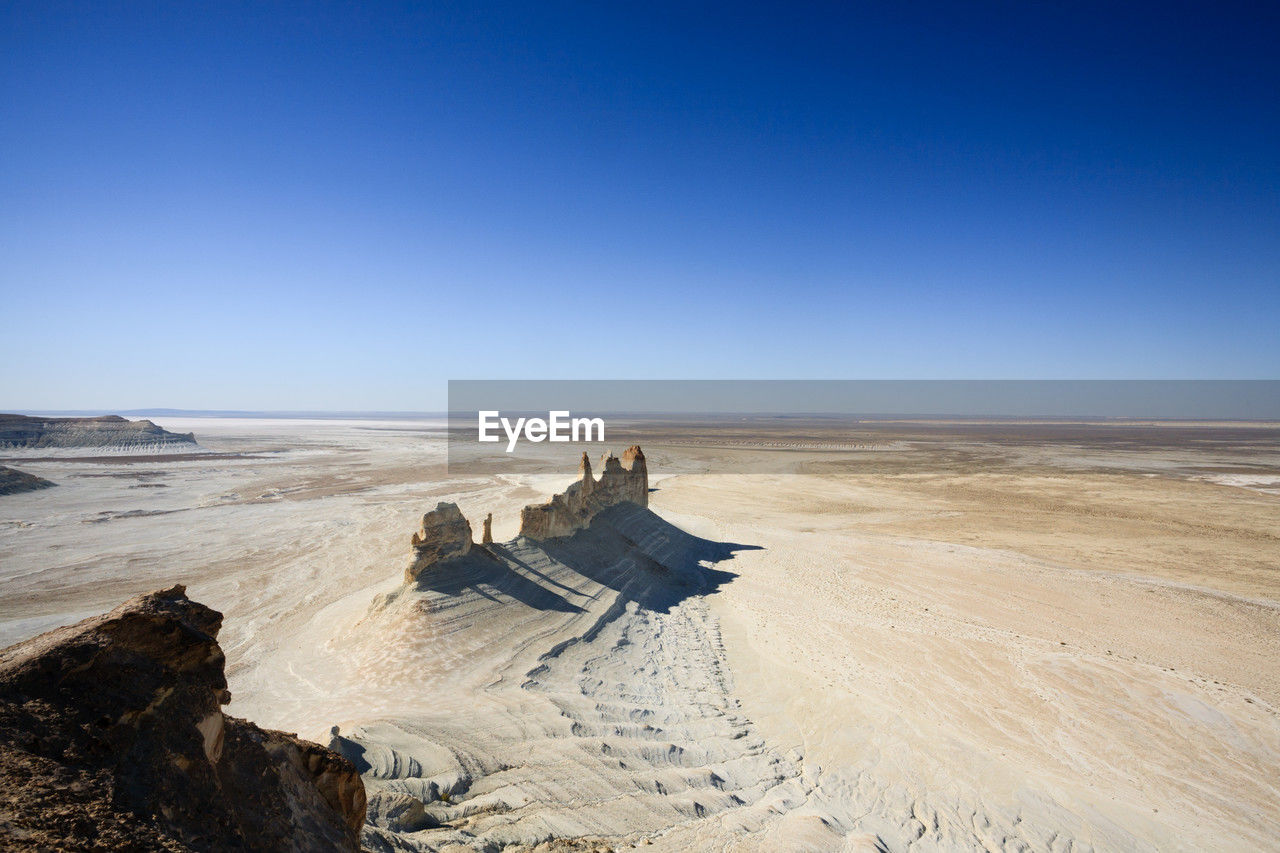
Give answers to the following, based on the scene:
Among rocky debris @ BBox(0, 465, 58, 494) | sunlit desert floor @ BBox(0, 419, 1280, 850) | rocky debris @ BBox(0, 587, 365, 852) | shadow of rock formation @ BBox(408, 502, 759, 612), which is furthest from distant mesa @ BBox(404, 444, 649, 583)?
rocky debris @ BBox(0, 465, 58, 494)

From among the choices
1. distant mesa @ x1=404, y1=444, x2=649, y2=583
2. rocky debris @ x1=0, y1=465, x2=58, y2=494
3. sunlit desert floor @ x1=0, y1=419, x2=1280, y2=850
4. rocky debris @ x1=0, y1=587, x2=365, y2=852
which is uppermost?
rocky debris @ x1=0, y1=587, x2=365, y2=852

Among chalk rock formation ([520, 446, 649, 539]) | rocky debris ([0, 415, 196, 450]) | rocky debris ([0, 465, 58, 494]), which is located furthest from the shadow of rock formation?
rocky debris ([0, 415, 196, 450])

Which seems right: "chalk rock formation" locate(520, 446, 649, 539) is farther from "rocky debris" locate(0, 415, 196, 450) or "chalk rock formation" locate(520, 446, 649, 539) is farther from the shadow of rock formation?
"rocky debris" locate(0, 415, 196, 450)

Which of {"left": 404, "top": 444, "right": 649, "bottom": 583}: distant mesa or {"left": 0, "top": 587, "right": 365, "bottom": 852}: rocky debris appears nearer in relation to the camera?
{"left": 0, "top": 587, "right": 365, "bottom": 852}: rocky debris

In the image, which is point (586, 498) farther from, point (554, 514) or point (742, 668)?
point (742, 668)

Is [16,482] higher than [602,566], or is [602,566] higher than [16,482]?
[16,482]

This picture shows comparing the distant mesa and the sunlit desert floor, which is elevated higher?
the distant mesa

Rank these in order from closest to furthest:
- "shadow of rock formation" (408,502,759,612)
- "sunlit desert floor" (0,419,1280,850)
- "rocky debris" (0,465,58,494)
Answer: "sunlit desert floor" (0,419,1280,850) → "shadow of rock formation" (408,502,759,612) → "rocky debris" (0,465,58,494)

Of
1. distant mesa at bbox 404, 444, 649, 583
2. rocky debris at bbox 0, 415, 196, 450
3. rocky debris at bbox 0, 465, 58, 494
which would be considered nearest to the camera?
distant mesa at bbox 404, 444, 649, 583

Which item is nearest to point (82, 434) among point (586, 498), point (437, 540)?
point (586, 498)
